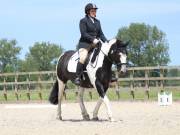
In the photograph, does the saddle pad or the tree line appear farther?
the tree line

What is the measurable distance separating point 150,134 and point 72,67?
14.9 ft

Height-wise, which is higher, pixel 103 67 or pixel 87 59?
pixel 87 59

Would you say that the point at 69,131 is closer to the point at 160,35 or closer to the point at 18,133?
the point at 18,133

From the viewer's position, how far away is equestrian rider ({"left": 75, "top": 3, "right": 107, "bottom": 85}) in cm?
1286

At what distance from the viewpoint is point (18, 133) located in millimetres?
10188

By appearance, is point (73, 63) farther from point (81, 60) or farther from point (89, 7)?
point (89, 7)

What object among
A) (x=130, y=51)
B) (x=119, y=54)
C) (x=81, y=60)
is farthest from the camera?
(x=130, y=51)

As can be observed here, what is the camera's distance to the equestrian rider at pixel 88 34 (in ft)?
42.2

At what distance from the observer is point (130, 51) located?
306 ft

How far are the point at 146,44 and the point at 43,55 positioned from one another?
16422 mm

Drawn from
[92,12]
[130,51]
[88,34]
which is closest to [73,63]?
[88,34]

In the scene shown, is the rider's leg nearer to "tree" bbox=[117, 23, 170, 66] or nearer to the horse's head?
the horse's head

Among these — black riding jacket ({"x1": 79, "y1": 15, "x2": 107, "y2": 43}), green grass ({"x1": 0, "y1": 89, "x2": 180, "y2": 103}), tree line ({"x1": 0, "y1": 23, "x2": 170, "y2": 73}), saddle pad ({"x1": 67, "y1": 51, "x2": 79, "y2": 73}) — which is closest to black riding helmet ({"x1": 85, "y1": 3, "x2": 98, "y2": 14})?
black riding jacket ({"x1": 79, "y1": 15, "x2": 107, "y2": 43})

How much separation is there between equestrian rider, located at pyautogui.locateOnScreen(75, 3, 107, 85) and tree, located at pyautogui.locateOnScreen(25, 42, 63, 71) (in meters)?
77.7
